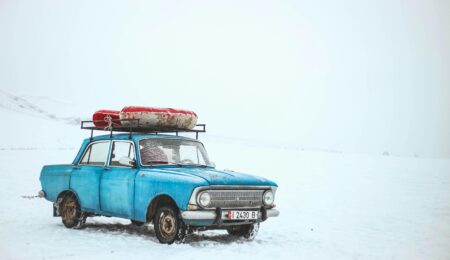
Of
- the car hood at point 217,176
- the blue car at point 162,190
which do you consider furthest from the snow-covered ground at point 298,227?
the car hood at point 217,176

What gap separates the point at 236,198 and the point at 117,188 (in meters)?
2.16

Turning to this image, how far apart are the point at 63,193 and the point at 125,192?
223cm

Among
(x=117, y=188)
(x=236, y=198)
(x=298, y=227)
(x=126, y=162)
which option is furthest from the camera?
(x=298, y=227)

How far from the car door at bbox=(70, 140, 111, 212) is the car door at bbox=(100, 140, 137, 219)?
172 mm

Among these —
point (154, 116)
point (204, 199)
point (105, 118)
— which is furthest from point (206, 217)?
point (105, 118)

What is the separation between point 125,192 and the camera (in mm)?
8781

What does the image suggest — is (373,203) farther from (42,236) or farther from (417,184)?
(42,236)

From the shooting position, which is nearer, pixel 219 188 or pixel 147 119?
pixel 219 188

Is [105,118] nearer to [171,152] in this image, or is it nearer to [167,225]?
[171,152]

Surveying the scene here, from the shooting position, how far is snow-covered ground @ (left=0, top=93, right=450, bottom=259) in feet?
25.6

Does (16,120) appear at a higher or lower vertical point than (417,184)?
higher

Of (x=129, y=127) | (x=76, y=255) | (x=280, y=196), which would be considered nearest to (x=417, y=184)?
(x=280, y=196)

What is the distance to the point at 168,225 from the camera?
26.6 ft

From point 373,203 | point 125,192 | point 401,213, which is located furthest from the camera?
point 373,203
